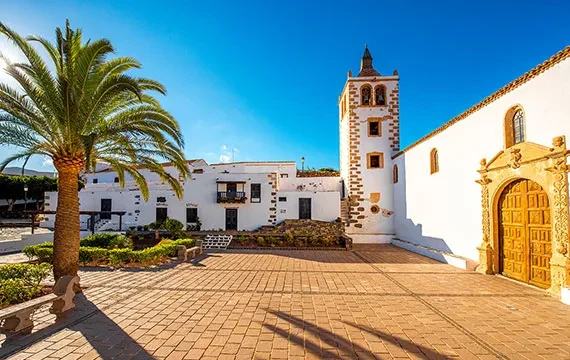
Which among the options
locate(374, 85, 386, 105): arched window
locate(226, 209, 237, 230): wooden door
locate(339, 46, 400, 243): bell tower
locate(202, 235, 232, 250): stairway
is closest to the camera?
locate(202, 235, 232, 250): stairway

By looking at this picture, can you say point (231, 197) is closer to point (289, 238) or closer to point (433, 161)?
point (289, 238)

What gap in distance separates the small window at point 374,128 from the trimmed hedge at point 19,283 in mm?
17044

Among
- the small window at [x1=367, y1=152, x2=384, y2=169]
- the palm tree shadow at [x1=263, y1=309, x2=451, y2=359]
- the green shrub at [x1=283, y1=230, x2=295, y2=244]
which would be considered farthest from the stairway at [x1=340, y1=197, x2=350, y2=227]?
the palm tree shadow at [x1=263, y1=309, x2=451, y2=359]

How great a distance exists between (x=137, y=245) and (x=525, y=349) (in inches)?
631

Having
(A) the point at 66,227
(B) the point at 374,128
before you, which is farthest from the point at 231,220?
(A) the point at 66,227

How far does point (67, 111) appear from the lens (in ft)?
A: 21.7

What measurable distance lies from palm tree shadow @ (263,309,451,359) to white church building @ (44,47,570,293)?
464 centimetres

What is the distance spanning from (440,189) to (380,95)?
29.2 feet

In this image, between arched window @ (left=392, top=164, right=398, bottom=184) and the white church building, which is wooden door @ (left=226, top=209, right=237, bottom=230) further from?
arched window @ (left=392, top=164, right=398, bottom=184)

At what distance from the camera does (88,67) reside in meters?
6.79

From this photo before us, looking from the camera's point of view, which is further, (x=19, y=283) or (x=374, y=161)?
(x=374, y=161)

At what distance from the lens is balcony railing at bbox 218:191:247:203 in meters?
19.8

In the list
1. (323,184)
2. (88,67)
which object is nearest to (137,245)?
(88,67)

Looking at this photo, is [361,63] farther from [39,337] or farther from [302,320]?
[39,337]
